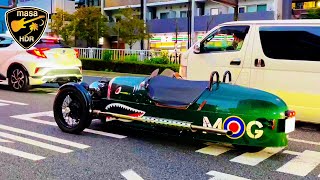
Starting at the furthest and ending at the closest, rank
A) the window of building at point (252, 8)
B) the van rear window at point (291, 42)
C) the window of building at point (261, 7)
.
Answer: the window of building at point (252, 8), the window of building at point (261, 7), the van rear window at point (291, 42)

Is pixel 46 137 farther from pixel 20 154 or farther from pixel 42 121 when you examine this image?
pixel 42 121

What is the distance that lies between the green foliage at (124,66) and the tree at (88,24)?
12.5m

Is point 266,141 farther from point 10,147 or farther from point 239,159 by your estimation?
point 10,147

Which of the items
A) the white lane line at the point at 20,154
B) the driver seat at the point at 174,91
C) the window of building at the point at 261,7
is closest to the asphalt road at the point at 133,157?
the white lane line at the point at 20,154

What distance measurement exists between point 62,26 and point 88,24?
6.86 feet

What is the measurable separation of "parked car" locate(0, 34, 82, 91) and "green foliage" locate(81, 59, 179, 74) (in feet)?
22.1

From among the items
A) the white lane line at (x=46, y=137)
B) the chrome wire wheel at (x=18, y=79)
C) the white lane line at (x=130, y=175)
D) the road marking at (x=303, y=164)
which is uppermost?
the chrome wire wheel at (x=18, y=79)

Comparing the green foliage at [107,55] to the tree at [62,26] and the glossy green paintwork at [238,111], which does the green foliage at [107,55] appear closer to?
the tree at [62,26]

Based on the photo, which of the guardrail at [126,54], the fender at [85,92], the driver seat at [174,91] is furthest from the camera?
the guardrail at [126,54]

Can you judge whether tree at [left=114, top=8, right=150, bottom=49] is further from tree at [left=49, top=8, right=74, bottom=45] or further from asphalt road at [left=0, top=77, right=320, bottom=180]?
asphalt road at [left=0, top=77, right=320, bottom=180]

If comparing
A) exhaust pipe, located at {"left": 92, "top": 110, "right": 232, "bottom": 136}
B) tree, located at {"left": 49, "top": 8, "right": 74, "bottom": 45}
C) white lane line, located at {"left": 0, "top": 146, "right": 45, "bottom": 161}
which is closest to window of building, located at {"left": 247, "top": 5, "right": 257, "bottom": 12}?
tree, located at {"left": 49, "top": 8, "right": 74, "bottom": 45}

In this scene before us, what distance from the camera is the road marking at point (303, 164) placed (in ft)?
15.9

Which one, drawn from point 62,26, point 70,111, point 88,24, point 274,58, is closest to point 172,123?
point 70,111

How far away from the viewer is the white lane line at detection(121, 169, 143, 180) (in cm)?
445
